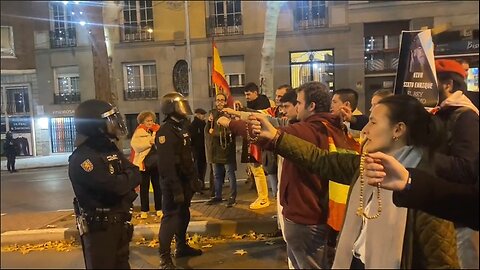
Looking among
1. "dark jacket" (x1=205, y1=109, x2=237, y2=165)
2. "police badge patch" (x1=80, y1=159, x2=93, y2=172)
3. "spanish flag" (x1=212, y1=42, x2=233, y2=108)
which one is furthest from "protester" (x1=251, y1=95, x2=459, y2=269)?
"dark jacket" (x1=205, y1=109, x2=237, y2=165)

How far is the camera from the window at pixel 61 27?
1158 millimetres

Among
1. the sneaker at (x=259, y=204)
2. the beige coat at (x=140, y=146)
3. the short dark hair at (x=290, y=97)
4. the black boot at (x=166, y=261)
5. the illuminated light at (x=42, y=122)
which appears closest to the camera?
the illuminated light at (x=42, y=122)

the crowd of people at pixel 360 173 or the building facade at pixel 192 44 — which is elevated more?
the building facade at pixel 192 44

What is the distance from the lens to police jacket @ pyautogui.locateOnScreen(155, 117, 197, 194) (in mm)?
2475

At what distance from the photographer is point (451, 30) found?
3.65 ft

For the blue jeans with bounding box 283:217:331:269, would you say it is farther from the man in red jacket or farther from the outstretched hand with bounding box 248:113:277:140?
the outstretched hand with bounding box 248:113:277:140

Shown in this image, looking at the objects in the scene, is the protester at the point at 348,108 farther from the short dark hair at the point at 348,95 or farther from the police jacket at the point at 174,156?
the police jacket at the point at 174,156

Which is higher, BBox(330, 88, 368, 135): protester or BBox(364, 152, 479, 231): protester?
BBox(330, 88, 368, 135): protester

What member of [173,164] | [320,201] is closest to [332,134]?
[320,201]

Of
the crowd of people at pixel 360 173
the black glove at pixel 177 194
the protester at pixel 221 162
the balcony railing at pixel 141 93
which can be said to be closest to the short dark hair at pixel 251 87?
the crowd of people at pixel 360 173

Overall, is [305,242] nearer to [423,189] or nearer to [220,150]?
[423,189]

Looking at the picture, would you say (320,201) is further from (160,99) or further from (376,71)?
(160,99)

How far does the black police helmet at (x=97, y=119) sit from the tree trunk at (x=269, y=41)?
0.40 meters

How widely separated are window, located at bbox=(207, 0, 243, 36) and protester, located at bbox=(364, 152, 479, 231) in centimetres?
53
